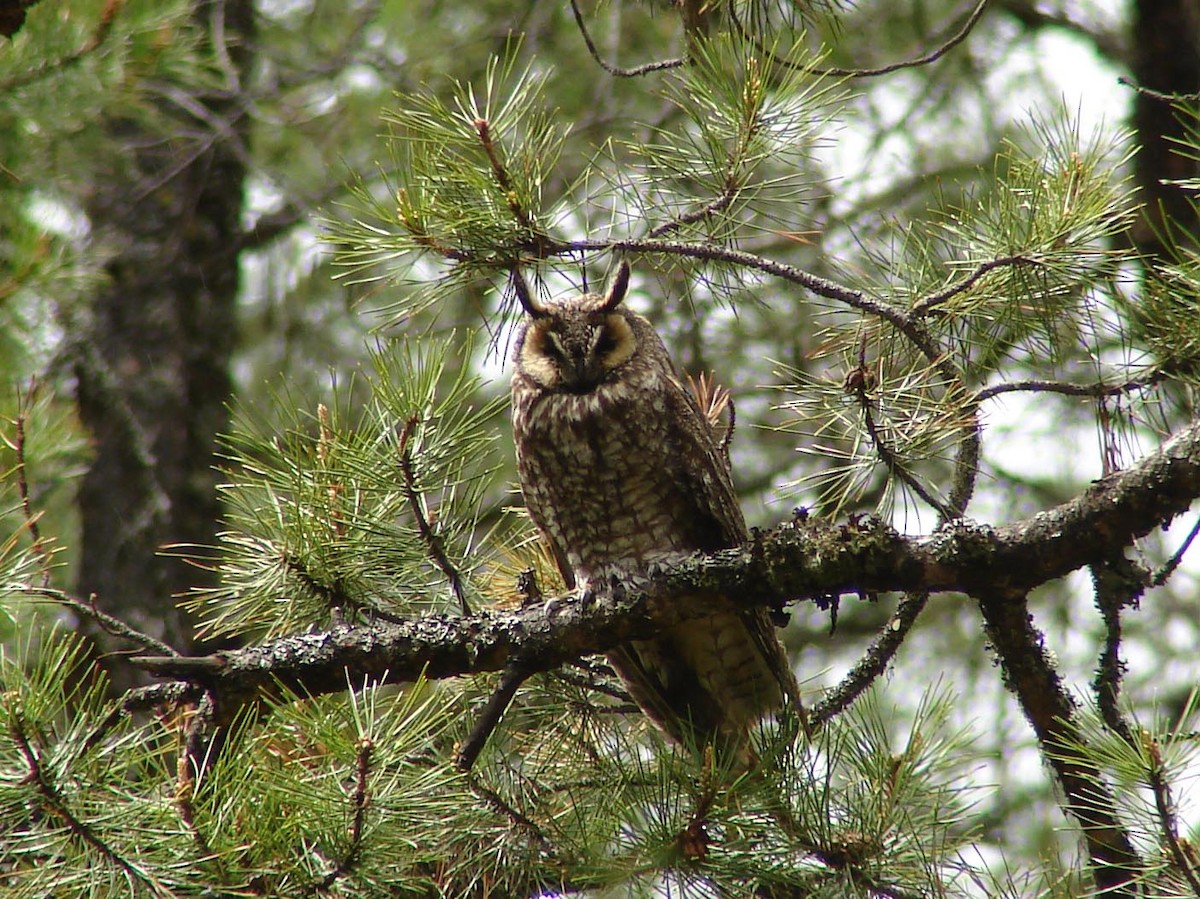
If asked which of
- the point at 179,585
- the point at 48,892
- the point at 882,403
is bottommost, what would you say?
the point at 179,585

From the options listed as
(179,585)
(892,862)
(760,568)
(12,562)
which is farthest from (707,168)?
(179,585)

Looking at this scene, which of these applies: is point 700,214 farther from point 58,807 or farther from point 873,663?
point 58,807

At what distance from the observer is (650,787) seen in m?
1.95

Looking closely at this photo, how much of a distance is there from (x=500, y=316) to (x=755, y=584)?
2.20 ft

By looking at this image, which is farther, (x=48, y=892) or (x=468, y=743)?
(x=468, y=743)

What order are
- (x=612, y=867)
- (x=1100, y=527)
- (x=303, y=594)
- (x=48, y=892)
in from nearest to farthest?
(x=48, y=892) → (x=1100, y=527) → (x=612, y=867) → (x=303, y=594)

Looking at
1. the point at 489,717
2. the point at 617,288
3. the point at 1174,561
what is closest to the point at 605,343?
the point at 617,288

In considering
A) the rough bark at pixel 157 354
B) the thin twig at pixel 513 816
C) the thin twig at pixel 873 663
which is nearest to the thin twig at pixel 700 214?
the thin twig at pixel 873 663

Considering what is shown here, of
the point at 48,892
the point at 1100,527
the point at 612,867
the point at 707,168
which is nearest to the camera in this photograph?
the point at 48,892

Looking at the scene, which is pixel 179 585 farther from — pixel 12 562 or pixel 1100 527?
pixel 1100 527

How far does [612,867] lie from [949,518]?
2.50 feet

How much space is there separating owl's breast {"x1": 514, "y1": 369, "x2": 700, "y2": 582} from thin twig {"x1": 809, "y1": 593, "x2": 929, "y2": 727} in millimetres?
484

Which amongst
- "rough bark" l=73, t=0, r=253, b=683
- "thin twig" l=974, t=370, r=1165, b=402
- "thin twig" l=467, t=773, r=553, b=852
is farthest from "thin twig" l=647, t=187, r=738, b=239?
"rough bark" l=73, t=0, r=253, b=683

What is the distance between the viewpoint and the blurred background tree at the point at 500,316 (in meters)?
1.94
